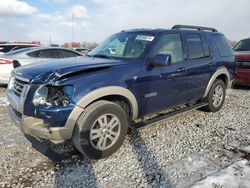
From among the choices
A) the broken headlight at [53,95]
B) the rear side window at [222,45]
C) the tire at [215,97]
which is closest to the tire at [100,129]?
the broken headlight at [53,95]

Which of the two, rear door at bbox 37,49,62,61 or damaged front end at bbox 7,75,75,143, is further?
rear door at bbox 37,49,62,61

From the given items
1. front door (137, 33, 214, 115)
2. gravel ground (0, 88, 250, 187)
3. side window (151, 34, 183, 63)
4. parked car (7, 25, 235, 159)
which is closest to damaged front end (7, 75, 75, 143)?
parked car (7, 25, 235, 159)

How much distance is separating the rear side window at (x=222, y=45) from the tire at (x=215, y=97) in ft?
2.10

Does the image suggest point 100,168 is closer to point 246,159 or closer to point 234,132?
point 246,159

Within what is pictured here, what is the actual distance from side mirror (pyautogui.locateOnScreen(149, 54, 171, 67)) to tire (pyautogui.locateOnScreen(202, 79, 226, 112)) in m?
2.19

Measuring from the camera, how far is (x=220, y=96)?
6430mm

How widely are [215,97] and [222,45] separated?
3.88ft

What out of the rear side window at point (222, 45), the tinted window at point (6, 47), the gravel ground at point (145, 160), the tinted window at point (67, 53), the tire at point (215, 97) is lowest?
the gravel ground at point (145, 160)

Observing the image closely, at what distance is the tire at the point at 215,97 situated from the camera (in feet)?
20.0

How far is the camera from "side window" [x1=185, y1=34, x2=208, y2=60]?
5.30m

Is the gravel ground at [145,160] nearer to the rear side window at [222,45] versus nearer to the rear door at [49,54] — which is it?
the rear side window at [222,45]

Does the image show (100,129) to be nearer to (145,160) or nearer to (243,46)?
(145,160)

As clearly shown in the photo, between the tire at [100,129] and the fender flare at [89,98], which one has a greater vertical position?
the fender flare at [89,98]

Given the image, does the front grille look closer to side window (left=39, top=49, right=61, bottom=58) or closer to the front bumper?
the front bumper
